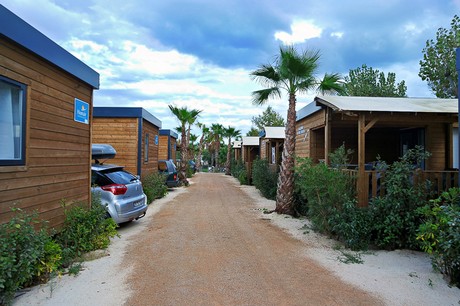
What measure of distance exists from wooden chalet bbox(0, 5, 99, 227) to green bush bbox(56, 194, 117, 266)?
213 millimetres

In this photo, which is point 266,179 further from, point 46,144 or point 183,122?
point 46,144

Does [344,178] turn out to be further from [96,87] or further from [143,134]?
[143,134]

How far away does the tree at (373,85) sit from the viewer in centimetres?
2667

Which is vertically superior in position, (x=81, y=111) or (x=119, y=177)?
(x=81, y=111)

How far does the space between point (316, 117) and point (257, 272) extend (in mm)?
7553

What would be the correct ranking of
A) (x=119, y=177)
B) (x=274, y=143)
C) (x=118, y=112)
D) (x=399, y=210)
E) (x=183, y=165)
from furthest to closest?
(x=183, y=165)
(x=274, y=143)
(x=118, y=112)
(x=119, y=177)
(x=399, y=210)

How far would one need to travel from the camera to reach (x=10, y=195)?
4.55 m

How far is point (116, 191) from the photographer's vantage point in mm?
7789

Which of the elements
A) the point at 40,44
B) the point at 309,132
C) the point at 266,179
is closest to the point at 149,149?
the point at 266,179

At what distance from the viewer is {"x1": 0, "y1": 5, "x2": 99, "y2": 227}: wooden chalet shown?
14.9 ft

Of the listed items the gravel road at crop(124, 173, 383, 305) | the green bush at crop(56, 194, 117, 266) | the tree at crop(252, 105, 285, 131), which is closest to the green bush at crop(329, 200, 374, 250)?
the gravel road at crop(124, 173, 383, 305)

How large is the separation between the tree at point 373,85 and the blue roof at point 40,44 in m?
23.2

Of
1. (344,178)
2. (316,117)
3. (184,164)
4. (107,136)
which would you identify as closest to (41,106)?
(344,178)

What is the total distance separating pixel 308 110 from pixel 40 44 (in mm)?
9201
